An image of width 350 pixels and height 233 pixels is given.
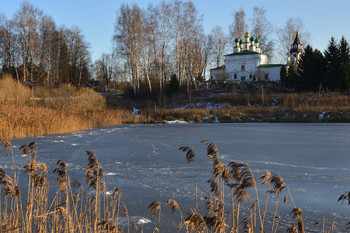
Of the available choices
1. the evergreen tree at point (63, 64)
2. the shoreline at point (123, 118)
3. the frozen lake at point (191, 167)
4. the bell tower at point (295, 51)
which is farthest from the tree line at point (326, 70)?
the evergreen tree at point (63, 64)

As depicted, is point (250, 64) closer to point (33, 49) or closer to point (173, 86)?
point (173, 86)

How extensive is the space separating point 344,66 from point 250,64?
52.6 feet

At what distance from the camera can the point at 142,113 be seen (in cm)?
2489

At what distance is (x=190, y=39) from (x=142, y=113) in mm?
12386

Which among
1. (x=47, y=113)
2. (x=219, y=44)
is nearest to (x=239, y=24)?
(x=219, y=44)

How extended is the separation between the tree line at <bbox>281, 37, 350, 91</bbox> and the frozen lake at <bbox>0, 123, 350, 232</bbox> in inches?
786

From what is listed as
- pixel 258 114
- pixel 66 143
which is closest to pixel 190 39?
pixel 258 114

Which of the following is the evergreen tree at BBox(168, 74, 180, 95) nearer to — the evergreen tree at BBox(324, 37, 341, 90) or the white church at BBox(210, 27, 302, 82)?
the white church at BBox(210, 27, 302, 82)

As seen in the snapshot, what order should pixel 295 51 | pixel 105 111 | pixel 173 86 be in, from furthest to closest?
1. pixel 295 51
2. pixel 173 86
3. pixel 105 111

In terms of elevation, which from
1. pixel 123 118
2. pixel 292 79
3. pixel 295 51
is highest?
pixel 295 51

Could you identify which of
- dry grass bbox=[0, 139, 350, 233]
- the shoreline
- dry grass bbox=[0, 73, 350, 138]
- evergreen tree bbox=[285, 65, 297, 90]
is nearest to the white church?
evergreen tree bbox=[285, 65, 297, 90]

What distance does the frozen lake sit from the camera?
467 centimetres

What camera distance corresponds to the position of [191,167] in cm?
767

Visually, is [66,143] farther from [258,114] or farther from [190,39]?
[190,39]
